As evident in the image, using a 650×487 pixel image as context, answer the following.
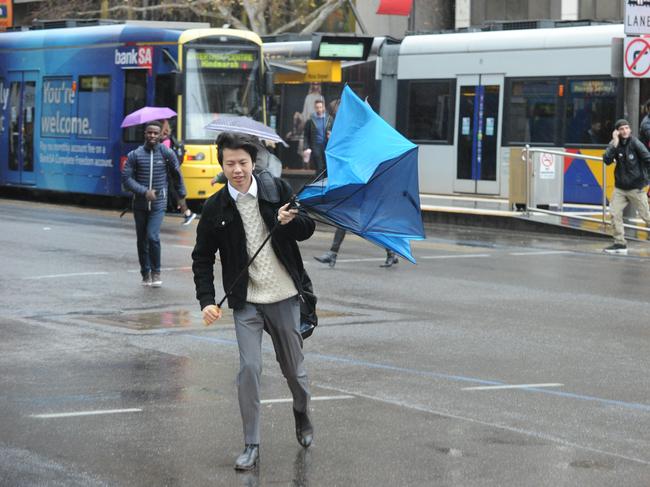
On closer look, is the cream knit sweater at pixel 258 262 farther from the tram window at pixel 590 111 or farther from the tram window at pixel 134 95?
the tram window at pixel 134 95

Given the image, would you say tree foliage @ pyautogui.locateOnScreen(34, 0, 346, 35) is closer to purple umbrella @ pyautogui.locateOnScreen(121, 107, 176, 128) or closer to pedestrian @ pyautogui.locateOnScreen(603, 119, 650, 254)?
purple umbrella @ pyautogui.locateOnScreen(121, 107, 176, 128)

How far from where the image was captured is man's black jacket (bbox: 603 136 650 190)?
1903 centimetres

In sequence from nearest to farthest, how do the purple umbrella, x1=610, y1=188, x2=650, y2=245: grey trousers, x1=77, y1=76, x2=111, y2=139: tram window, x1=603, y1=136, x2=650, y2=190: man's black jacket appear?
the purple umbrella
x1=603, y1=136, x2=650, y2=190: man's black jacket
x1=610, y1=188, x2=650, y2=245: grey trousers
x1=77, y1=76, x2=111, y2=139: tram window

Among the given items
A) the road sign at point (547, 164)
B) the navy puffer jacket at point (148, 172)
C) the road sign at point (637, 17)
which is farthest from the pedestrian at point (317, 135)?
the navy puffer jacket at point (148, 172)

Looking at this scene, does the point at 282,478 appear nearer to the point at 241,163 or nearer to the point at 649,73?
the point at 241,163

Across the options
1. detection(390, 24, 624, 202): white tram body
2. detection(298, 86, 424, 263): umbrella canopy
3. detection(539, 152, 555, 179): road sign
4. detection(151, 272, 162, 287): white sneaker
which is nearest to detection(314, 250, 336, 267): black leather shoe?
detection(151, 272, 162, 287): white sneaker

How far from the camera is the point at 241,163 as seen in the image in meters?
7.30

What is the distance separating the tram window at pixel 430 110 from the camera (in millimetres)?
28812

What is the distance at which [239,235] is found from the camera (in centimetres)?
741

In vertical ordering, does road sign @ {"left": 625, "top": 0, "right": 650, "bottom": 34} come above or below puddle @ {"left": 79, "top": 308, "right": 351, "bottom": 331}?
above

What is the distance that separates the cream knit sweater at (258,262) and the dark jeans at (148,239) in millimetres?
7727

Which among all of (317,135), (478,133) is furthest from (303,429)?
(478,133)

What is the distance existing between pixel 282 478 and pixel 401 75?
76.6ft

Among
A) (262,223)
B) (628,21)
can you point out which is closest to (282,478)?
(262,223)
